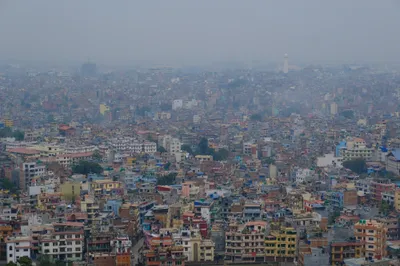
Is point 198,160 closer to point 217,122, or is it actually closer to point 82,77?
point 217,122

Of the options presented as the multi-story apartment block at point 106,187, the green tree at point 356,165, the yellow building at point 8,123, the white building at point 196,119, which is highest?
the multi-story apartment block at point 106,187

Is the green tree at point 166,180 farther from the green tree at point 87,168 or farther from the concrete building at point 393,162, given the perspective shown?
the concrete building at point 393,162

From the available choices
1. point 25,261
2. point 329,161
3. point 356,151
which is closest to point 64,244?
point 25,261

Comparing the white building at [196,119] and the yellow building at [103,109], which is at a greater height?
the white building at [196,119]

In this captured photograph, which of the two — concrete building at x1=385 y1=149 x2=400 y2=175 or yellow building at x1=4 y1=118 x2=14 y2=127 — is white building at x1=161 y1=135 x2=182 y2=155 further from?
yellow building at x1=4 y1=118 x2=14 y2=127

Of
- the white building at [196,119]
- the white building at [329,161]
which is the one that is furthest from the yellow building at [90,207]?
the white building at [196,119]

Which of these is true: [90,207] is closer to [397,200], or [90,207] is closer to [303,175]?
[397,200]

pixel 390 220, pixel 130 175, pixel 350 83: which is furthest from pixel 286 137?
pixel 350 83
